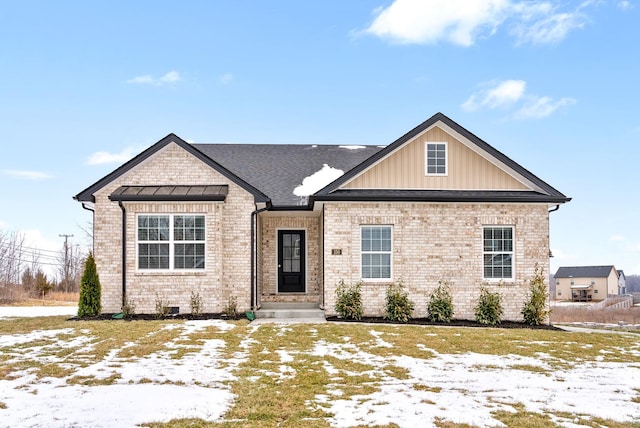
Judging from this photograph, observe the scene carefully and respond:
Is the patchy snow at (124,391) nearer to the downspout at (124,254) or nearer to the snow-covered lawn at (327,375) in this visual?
the snow-covered lawn at (327,375)

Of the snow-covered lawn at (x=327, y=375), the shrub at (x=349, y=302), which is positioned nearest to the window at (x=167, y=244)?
the snow-covered lawn at (x=327, y=375)

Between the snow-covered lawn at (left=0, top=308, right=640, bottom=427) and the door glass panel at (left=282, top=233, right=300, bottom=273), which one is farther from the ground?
the door glass panel at (left=282, top=233, right=300, bottom=273)

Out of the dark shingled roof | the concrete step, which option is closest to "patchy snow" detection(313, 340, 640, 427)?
the concrete step

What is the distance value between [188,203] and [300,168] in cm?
517

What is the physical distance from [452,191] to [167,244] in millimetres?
8400

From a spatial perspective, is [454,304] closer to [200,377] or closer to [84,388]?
[200,377]

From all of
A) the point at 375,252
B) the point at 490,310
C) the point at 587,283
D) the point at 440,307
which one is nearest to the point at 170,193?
the point at 375,252

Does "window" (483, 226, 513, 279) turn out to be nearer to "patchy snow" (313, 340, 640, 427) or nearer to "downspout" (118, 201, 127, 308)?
"patchy snow" (313, 340, 640, 427)

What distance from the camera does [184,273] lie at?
616 inches

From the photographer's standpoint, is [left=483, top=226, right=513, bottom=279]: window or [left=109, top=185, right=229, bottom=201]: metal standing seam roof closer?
[left=109, top=185, right=229, bottom=201]: metal standing seam roof

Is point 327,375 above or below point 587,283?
above

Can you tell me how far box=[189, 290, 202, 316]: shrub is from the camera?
15453 millimetres

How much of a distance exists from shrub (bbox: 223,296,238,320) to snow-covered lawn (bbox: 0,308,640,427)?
5.32 feet

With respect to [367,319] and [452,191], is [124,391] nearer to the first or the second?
[367,319]
